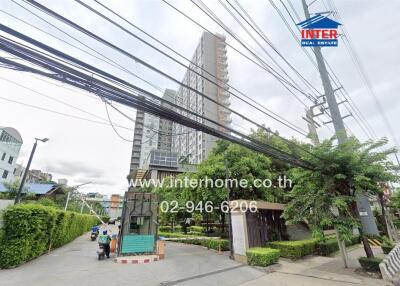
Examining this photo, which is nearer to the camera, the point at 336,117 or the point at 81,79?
the point at 81,79

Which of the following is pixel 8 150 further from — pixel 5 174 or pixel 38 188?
pixel 38 188

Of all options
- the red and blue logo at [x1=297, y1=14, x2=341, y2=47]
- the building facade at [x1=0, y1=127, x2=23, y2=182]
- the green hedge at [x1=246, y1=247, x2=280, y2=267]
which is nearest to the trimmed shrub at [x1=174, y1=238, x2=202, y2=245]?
the green hedge at [x1=246, y1=247, x2=280, y2=267]

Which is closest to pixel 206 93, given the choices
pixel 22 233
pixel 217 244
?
pixel 217 244

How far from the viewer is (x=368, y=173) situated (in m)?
8.91

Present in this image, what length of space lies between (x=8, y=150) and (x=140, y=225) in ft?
123

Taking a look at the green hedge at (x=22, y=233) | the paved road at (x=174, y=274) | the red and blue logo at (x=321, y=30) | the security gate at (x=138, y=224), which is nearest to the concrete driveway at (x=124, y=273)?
the paved road at (x=174, y=274)

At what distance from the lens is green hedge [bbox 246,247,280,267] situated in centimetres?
955

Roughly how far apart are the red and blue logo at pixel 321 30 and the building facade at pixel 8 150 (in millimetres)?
43425

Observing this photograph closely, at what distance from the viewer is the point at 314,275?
27.3 feet

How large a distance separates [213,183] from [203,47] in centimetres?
5371

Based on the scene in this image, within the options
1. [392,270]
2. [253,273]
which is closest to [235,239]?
[253,273]

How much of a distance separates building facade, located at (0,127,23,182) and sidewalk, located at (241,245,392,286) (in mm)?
41034

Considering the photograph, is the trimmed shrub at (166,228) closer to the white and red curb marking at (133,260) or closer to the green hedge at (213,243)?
the green hedge at (213,243)

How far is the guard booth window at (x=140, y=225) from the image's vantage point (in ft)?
40.6
